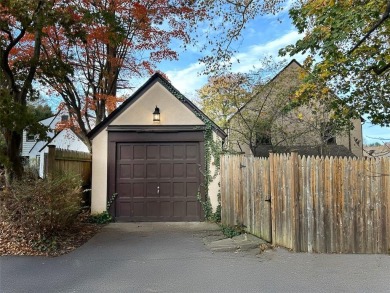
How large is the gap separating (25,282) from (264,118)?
480 inches

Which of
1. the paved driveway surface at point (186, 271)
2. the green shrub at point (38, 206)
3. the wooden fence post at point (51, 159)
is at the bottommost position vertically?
the paved driveway surface at point (186, 271)

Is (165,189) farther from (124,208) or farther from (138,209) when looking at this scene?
(124,208)

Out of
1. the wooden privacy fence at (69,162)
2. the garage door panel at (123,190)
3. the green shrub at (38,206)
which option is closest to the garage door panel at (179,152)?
the garage door panel at (123,190)

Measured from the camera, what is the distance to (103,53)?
14.7m

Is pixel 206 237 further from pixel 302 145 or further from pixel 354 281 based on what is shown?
pixel 302 145

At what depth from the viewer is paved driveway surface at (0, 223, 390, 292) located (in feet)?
15.6

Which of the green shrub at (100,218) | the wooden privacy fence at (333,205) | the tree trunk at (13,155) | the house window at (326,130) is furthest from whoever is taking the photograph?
the house window at (326,130)

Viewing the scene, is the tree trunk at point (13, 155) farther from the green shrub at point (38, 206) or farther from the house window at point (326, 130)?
the house window at point (326, 130)

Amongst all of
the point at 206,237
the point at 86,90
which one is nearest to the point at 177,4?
the point at 86,90

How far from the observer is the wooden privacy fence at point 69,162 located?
345 inches

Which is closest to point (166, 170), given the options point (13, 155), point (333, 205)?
point (13, 155)

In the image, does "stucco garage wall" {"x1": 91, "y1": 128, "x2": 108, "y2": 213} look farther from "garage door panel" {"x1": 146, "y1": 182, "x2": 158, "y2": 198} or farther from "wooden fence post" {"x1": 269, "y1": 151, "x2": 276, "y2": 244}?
"wooden fence post" {"x1": 269, "y1": 151, "x2": 276, "y2": 244}

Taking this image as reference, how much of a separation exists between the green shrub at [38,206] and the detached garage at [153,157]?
9.24 feet

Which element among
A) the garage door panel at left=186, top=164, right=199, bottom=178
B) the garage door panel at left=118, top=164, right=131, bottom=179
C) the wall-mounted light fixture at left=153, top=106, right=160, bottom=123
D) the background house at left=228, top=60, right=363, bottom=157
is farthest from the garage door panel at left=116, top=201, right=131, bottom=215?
the background house at left=228, top=60, right=363, bottom=157
